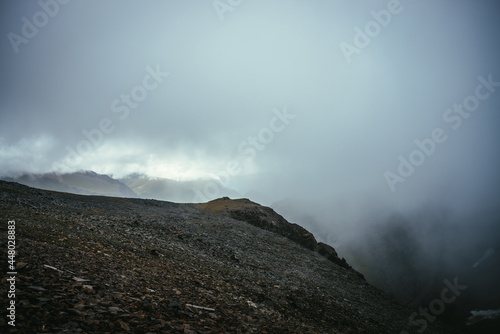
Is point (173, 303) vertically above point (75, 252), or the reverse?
point (75, 252)

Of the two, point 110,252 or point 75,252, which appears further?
point 110,252

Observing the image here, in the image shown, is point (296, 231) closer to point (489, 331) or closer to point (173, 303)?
point (173, 303)

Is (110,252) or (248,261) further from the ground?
(110,252)

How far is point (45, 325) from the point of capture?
4.59 m

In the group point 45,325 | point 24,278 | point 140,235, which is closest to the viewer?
point 45,325

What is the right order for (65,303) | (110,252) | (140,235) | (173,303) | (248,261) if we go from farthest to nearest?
(248,261)
(140,235)
(110,252)
(173,303)
(65,303)

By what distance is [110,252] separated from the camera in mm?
11391

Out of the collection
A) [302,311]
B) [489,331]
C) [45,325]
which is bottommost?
[489,331]

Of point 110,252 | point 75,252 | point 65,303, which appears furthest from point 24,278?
point 110,252

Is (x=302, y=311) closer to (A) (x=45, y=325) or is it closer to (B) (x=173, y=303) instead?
(B) (x=173, y=303)

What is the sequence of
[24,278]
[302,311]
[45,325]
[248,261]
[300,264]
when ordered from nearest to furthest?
[45,325]
[24,278]
[302,311]
[248,261]
[300,264]

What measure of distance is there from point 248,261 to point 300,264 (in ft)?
31.0

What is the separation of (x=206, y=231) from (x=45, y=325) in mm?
23451

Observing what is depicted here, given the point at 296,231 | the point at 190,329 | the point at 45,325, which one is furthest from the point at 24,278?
the point at 296,231
